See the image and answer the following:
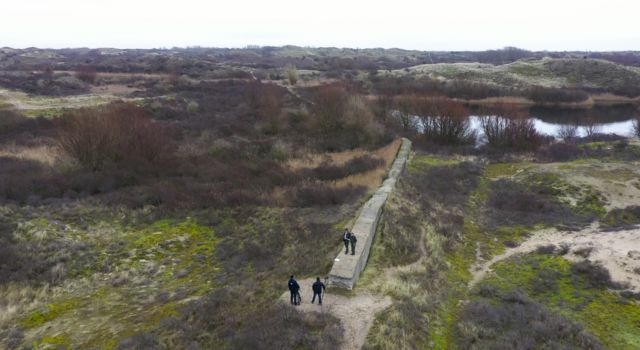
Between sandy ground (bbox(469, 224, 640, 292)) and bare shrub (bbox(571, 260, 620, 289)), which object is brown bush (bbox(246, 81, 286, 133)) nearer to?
sandy ground (bbox(469, 224, 640, 292))

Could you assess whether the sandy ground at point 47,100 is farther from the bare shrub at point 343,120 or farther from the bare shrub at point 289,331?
the bare shrub at point 289,331

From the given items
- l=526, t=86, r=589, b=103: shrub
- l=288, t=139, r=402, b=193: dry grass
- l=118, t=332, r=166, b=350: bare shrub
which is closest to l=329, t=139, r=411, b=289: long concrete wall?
l=288, t=139, r=402, b=193: dry grass

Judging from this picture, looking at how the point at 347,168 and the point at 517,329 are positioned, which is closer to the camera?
the point at 517,329

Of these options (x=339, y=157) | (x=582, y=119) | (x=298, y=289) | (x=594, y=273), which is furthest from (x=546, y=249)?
(x=582, y=119)

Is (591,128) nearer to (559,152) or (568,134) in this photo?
(568,134)

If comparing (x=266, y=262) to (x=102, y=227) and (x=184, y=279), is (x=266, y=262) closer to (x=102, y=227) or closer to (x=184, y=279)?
→ (x=184, y=279)

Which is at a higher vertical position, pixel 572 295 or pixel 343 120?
pixel 343 120
